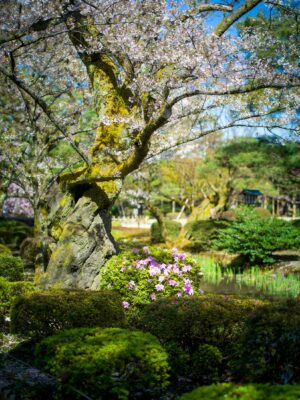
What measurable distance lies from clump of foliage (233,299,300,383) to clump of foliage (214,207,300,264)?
10.6 metres

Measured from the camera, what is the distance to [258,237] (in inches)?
581

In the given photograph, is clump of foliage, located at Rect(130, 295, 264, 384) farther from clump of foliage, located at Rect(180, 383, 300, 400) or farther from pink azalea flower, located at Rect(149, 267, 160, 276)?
pink azalea flower, located at Rect(149, 267, 160, 276)

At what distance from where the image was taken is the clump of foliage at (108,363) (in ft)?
12.3

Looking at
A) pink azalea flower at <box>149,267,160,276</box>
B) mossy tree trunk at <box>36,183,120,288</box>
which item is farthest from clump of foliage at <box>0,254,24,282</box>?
pink azalea flower at <box>149,267,160,276</box>

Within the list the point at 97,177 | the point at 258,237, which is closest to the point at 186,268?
the point at 97,177

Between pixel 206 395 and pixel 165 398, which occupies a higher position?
pixel 206 395

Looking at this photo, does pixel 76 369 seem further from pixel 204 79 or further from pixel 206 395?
pixel 204 79

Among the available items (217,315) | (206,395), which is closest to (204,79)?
(217,315)

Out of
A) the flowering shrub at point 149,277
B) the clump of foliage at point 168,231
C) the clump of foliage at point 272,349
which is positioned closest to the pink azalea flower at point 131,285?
the flowering shrub at point 149,277

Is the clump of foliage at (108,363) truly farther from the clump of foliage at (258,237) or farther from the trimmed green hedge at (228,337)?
the clump of foliage at (258,237)

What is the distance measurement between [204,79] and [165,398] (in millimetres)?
5053

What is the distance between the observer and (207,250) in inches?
813

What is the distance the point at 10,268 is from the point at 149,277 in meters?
3.67

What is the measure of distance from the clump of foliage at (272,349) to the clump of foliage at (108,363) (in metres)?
0.71
